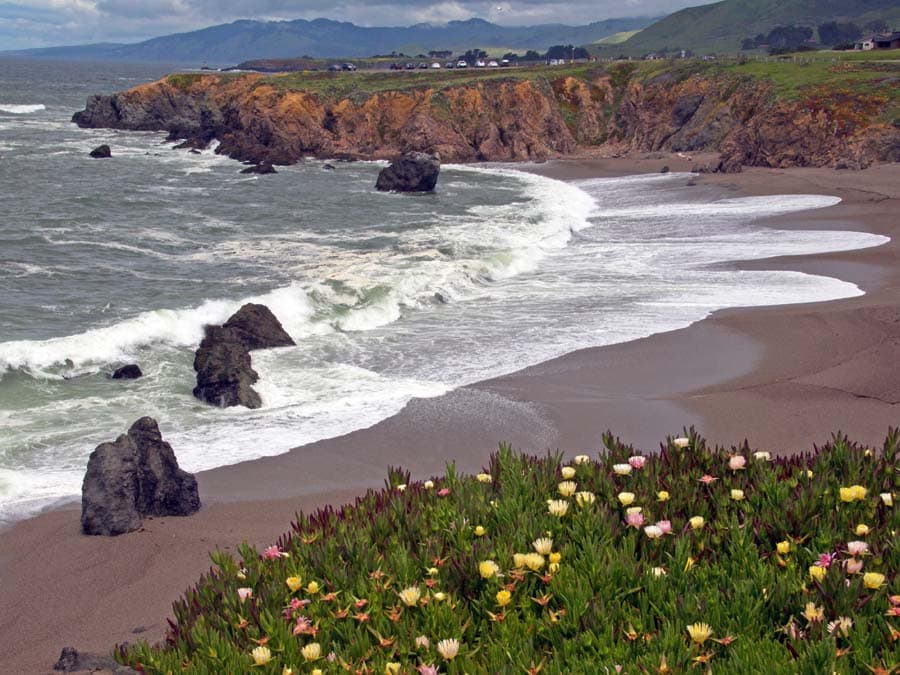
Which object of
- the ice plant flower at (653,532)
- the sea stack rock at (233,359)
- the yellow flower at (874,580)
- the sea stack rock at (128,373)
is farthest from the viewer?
the sea stack rock at (128,373)

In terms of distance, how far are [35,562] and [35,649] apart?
2.06 meters

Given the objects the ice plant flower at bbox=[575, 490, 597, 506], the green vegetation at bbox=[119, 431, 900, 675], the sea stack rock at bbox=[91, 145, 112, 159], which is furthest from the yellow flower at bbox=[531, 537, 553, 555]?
the sea stack rock at bbox=[91, 145, 112, 159]

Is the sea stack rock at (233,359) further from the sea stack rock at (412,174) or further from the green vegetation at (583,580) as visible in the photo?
the sea stack rock at (412,174)

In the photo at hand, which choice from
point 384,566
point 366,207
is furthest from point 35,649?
point 366,207

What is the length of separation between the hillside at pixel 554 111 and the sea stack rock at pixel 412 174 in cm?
1531

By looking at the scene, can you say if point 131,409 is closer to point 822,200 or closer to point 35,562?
point 35,562

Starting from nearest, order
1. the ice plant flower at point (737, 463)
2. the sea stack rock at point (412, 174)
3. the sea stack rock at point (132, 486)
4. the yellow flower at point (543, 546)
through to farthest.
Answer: the yellow flower at point (543, 546) → the ice plant flower at point (737, 463) → the sea stack rock at point (132, 486) → the sea stack rock at point (412, 174)

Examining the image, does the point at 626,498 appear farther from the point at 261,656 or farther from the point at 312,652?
the point at 261,656

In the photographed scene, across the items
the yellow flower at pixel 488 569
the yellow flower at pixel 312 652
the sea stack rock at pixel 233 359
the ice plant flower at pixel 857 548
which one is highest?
the ice plant flower at pixel 857 548

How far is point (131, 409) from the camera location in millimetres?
15711

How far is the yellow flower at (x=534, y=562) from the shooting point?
200 inches

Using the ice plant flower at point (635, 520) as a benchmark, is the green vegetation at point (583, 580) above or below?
below

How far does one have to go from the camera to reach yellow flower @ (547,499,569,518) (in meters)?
5.70

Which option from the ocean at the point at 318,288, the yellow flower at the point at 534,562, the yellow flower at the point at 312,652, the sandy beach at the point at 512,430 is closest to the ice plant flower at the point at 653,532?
the yellow flower at the point at 534,562
